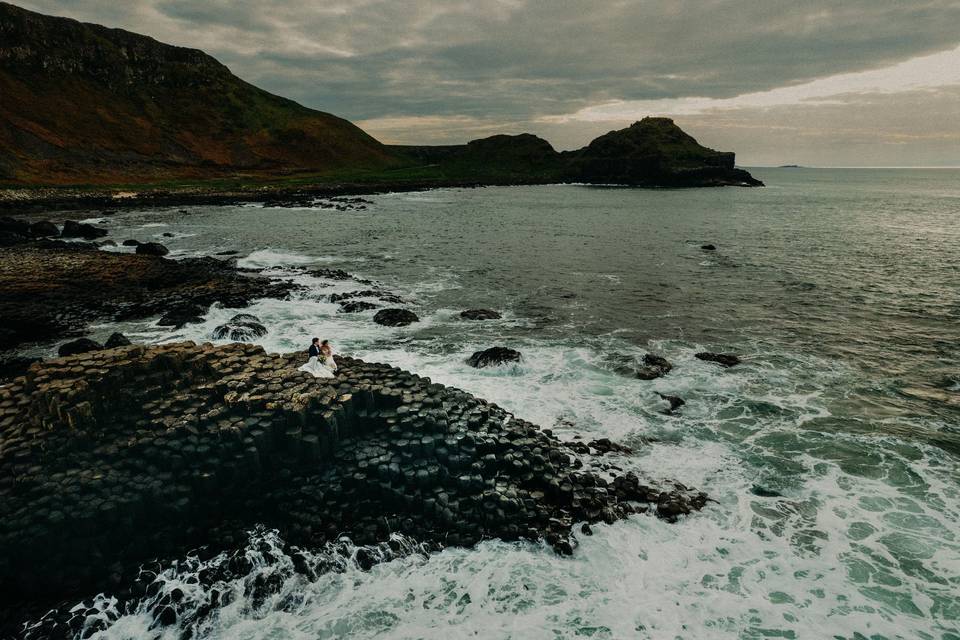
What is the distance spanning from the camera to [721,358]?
24641 mm

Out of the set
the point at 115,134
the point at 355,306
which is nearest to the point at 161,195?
the point at 115,134

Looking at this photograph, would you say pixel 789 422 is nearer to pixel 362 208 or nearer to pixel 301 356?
pixel 301 356

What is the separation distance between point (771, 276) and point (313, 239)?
5049 centimetres

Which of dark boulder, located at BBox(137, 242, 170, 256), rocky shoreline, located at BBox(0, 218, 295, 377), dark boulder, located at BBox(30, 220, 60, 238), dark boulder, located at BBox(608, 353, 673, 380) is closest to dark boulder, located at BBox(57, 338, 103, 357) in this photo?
rocky shoreline, located at BBox(0, 218, 295, 377)

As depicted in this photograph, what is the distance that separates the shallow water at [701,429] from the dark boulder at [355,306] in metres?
0.85

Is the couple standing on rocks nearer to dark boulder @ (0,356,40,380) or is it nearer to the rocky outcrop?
dark boulder @ (0,356,40,380)

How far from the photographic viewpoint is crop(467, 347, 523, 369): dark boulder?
23.5 m

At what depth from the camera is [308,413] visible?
48.9 feet

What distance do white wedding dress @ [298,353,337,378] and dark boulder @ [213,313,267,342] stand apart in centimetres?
1022

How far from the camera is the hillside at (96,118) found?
12481 cm

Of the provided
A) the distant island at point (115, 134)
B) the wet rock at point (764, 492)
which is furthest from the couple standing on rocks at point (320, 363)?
the distant island at point (115, 134)

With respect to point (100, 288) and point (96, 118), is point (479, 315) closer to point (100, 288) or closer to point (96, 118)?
point (100, 288)

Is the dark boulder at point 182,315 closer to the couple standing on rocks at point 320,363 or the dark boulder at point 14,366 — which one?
the dark boulder at point 14,366

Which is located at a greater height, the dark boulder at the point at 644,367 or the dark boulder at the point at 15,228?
the dark boulder at the point at 15,228
